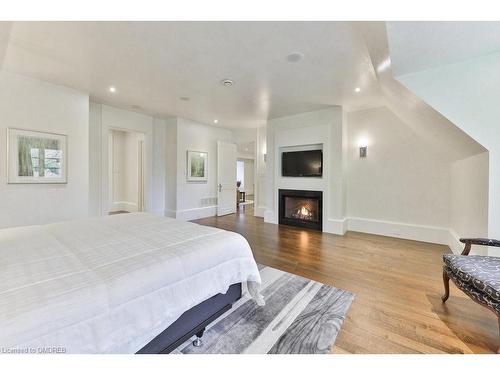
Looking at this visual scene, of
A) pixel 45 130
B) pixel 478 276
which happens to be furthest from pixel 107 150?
pixel 478 276

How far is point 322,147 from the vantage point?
14.9 ft

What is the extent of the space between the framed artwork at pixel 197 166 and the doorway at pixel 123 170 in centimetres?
Answer: 189

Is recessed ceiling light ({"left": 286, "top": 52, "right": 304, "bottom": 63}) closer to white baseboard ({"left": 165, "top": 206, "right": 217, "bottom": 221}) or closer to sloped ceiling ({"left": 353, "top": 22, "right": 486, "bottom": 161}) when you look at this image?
sloped ceiling ({"left": 353, "top": 22, "right": 486, "bottom": 161})

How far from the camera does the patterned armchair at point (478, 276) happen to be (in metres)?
1.35

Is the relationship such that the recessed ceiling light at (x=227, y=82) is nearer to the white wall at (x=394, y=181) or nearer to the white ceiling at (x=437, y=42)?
the white ceiling at (x=437, y=42)

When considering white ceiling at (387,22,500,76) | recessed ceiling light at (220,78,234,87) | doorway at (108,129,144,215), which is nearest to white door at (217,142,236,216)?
doorway at (108,129,144,215)

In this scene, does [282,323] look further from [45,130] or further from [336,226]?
[45,130]

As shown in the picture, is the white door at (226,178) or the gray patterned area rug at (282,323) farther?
the white door at (226,178)

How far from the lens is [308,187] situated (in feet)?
15.4

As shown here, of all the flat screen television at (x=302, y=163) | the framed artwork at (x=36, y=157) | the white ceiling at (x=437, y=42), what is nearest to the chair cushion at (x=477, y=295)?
the white ceiling at (x=437, y=42)

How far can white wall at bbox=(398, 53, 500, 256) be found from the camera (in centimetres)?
197

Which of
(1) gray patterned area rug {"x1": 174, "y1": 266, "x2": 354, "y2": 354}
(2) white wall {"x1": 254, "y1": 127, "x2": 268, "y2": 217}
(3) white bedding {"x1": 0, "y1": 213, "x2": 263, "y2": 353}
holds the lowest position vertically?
(1) gray patterned area rug {"x1": 174, "y1": 266, "x2": 354, "y2": 354}

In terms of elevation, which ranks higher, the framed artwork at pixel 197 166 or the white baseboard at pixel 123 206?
the framed artwork at pixel 197 166

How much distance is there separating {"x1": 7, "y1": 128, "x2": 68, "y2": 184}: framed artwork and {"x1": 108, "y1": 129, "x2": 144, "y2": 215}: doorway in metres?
3.00
